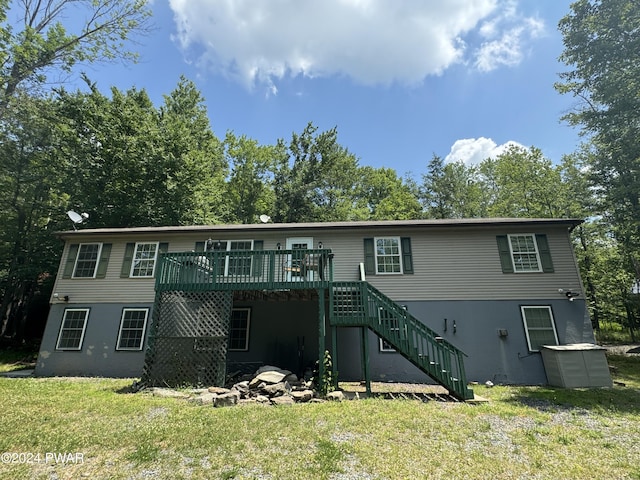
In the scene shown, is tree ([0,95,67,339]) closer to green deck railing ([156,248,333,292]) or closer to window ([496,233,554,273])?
green deck railing ([156,248,333,292])

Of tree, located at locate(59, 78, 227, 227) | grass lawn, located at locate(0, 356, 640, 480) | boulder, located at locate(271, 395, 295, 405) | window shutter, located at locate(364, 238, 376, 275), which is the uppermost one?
tree, located at locate(59, 78, 227, 227)

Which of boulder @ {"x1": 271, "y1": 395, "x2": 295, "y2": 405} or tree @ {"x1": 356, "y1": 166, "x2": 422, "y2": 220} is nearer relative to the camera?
boulder @ {"x1": 271, "y1": 395, "x2": 295, "y2": 405}

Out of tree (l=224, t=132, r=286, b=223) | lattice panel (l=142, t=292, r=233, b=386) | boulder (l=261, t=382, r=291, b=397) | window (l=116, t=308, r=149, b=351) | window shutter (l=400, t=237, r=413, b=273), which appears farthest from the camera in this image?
tree (l=224, t=132, r=286, b=223)

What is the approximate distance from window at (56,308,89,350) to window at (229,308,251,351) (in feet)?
17.2

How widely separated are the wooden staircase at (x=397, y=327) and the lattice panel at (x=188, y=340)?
3.08 meters

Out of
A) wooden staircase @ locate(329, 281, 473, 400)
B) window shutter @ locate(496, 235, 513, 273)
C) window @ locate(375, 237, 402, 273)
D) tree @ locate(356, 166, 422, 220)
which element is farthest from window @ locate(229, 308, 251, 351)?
tree @ locate(356, 166, 422, 220)

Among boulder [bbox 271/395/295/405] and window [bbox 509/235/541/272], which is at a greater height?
window [bbox 509/235/541/272]

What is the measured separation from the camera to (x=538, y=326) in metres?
9.95

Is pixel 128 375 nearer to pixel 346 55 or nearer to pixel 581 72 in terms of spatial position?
pixel 346 55

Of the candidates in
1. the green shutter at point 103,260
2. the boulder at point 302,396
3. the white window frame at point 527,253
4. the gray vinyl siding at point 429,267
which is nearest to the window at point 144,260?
the gray vinyl siding at point 429,267

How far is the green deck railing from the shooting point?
28.9ft

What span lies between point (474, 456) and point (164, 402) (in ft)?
19.1

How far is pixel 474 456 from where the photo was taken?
4172 mm

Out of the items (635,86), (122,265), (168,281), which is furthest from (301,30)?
(635,86)
